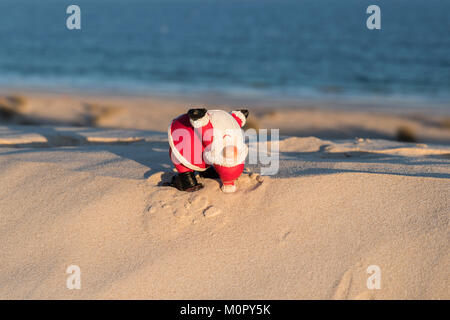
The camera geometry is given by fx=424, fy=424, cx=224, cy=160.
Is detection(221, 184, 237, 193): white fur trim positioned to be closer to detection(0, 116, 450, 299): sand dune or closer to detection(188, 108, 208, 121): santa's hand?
detection(0, 116, 450, 299): sand dune

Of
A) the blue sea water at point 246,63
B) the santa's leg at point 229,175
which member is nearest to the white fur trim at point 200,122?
the santa's leg at point 229,175

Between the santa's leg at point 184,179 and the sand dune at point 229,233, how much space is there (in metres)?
0.05

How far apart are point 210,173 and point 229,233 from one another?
519mm

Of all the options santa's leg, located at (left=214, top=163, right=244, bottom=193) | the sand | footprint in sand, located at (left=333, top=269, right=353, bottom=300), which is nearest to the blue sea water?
the sand

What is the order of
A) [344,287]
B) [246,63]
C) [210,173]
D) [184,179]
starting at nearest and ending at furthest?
1. [344,287]
2. [184,179]
3. [210,173]
4. [246,63]

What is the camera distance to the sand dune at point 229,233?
2193mm

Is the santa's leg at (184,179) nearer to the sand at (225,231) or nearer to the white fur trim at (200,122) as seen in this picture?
the sand at (225,231)

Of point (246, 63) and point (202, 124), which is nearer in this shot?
point (202, 124)

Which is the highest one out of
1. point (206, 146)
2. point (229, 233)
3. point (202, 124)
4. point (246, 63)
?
point (246, 63)

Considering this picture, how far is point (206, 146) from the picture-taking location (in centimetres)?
247

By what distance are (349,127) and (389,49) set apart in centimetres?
1602

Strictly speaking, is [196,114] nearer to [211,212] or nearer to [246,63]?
[211,212]

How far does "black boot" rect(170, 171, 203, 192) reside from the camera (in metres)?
2.60

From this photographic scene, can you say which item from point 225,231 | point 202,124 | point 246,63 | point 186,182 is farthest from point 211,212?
point 246,63
